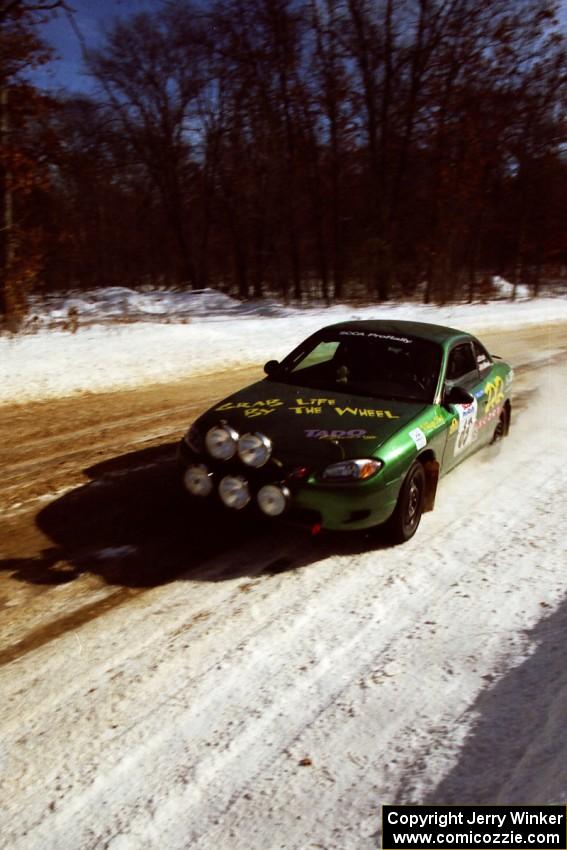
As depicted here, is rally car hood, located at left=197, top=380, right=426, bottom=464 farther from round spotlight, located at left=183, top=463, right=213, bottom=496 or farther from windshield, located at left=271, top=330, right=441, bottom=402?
round spotlight, located at left=183, top=463, right=213, bottom=496

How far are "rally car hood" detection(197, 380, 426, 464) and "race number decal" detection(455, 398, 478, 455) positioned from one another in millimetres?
642

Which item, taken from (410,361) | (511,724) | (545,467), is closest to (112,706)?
(511,724)

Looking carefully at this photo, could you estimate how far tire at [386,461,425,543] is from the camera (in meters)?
4.68

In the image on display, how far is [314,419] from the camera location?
4.81 m

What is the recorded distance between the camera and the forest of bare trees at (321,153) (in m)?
22.8

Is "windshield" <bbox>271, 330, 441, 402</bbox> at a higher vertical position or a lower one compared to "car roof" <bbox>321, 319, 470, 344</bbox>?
lower

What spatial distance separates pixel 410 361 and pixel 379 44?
21.7m

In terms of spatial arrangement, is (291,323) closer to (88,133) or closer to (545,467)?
(545,467)

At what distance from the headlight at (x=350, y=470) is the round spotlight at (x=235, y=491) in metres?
0.52

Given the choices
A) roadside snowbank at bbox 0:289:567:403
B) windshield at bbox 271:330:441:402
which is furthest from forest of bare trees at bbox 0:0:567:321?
windshield at bbox 271:330:441:402

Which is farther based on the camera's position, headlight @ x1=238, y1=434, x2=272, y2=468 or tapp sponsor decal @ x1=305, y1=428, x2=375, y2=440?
tapp sponsor decal @ x1=305, y1=428, x2=375, y2=440
